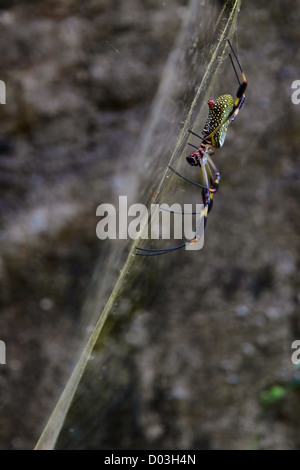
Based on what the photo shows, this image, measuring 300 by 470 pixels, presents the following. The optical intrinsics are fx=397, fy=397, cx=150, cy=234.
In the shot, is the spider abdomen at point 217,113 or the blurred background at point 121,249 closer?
the spider abdomen at point 217,113

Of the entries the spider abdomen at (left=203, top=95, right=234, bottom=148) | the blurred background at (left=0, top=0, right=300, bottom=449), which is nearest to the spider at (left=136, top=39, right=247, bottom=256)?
the spider abdomen at (left=203, top=95, right=234, bottom=148)

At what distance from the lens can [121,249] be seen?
0.90 meters

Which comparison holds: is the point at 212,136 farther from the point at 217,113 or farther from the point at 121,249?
the point at 121,249

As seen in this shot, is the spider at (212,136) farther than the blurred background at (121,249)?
No

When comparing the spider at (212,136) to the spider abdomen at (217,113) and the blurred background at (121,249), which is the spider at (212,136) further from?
the blurred background at (121,249)

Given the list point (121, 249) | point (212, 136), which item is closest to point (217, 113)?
point (212, 136)

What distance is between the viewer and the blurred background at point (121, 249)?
0.92 m

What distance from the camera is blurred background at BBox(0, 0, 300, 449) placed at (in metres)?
0.92

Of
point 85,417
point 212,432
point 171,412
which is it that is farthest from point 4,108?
point 212,432

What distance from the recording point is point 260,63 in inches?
38.8

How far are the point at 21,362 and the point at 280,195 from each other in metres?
0.81

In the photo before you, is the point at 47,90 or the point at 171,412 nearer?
the point at 47,90

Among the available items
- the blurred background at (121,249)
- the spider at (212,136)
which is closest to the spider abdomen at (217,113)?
the spider at (212,136)
